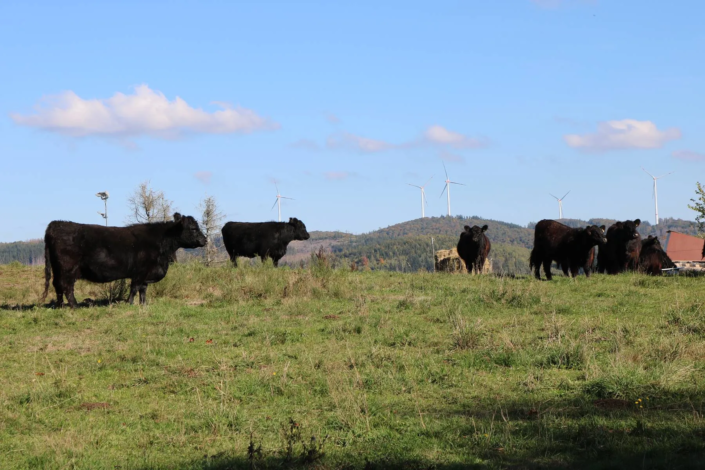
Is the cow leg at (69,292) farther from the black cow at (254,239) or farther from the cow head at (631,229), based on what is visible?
the cow head at (631,229)

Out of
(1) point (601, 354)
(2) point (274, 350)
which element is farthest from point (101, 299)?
(1) point (601, 354)

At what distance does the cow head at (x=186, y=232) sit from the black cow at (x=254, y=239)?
885 centimetres

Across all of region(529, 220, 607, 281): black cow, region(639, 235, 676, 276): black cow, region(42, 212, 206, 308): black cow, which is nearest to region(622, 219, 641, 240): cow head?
region(529, 220, 607, 281): black cow

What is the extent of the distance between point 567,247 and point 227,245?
14001 mm

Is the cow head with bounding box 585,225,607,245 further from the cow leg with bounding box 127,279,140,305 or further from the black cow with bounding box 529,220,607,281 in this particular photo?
the cow leg with bounding box 127,279,140,305

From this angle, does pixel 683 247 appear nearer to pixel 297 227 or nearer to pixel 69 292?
pixel 297 227

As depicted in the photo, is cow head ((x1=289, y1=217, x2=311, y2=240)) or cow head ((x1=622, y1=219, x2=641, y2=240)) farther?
cow head ((x1=289, y1=217, x2=311, y2=240))

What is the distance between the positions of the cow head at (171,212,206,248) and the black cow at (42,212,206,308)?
0.03m

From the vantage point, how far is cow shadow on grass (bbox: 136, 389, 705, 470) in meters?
6.43

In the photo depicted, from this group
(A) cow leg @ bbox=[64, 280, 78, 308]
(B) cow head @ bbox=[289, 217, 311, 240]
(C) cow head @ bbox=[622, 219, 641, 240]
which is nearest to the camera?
(A) cow leg @ bbox=[64, 280, 78, 308]

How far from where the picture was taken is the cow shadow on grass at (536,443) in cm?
643

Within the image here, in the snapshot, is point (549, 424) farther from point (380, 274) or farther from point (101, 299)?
point (380, 274)

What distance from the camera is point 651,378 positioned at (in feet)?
29.5

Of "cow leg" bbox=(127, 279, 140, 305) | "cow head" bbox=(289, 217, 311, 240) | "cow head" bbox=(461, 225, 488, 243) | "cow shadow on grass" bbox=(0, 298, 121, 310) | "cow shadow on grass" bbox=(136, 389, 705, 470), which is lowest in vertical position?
"cow shadow on grass" bbox=(136, 389, 705, 470)
